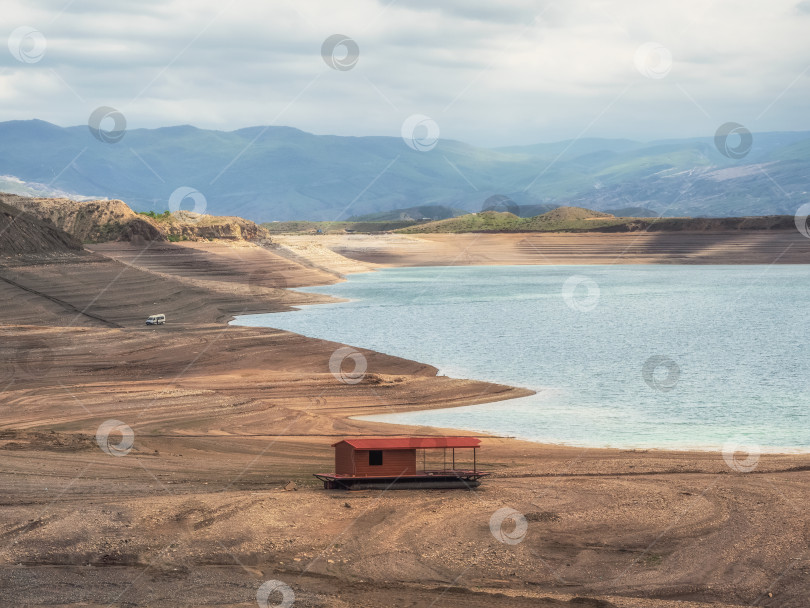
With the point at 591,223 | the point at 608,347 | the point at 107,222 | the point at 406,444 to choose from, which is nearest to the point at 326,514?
the point at 406,444

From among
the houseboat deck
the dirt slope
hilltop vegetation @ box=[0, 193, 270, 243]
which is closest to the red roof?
the houseboat deck

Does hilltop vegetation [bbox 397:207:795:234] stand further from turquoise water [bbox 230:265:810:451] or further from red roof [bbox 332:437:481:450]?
red roof [bbox 332:437:481:450]

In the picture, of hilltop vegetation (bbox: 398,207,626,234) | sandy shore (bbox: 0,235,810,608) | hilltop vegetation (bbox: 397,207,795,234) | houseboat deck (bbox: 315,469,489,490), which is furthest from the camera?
hilltop vegetation (bbox: 398,207,626,234)

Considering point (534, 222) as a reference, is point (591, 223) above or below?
below

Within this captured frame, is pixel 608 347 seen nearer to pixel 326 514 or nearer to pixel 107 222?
pixel 326 514

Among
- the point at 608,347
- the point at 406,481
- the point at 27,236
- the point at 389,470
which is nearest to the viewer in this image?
the point at 406,481

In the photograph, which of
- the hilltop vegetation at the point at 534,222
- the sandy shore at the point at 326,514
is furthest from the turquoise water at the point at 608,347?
the hilltop vegetation at the point at 534,222

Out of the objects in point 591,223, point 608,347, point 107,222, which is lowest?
point 608,347
